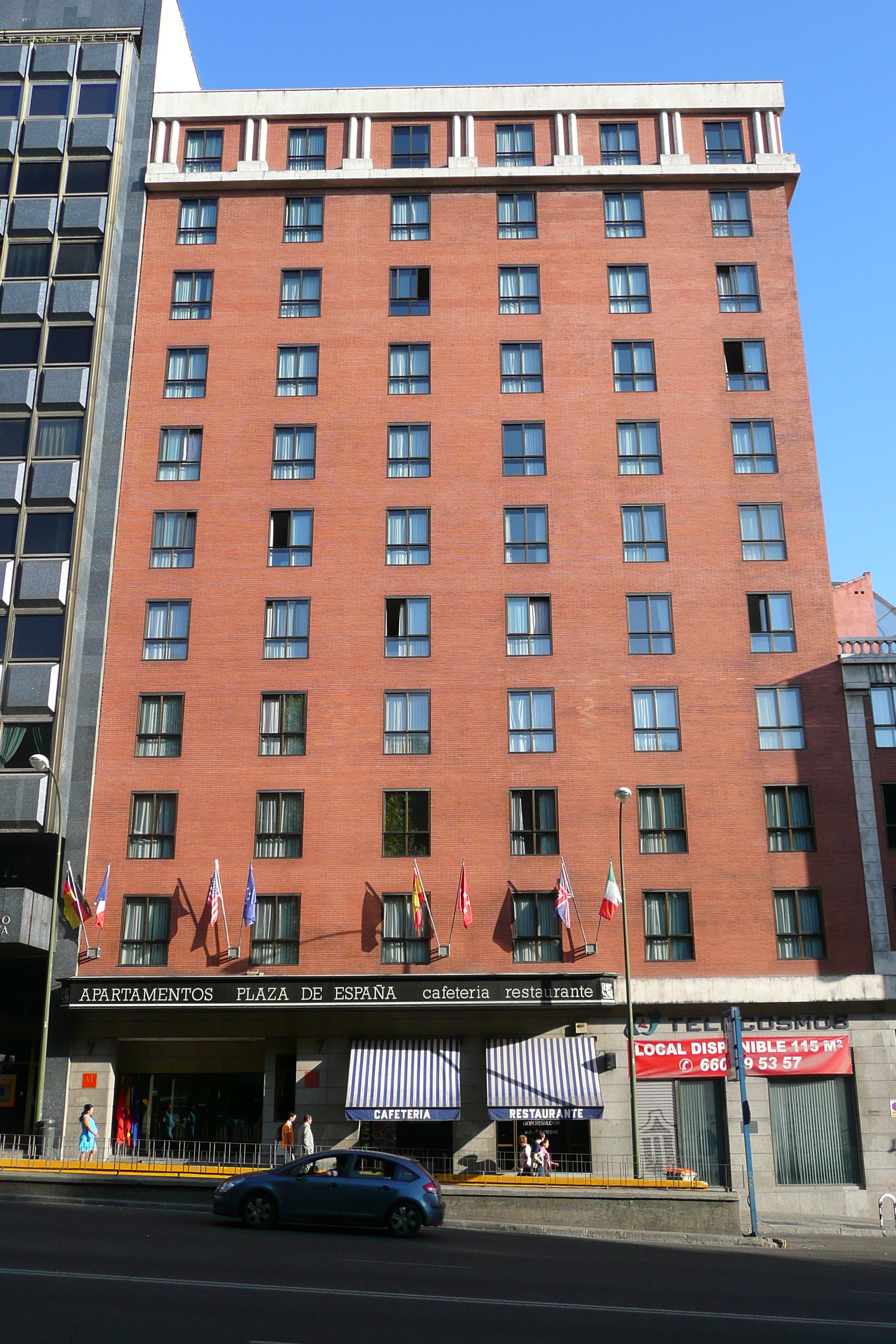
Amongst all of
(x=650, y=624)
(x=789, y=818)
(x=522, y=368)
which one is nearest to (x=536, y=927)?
(x=789, y=818)

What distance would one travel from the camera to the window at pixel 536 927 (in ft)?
124

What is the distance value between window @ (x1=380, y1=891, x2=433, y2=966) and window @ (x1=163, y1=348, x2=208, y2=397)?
20.7 metres

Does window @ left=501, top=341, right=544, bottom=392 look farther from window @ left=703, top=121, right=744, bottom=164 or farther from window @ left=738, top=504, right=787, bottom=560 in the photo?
window @ left=703, top=121, right=744, bottom=164

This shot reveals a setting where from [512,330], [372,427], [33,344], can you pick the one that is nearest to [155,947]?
[372,427]

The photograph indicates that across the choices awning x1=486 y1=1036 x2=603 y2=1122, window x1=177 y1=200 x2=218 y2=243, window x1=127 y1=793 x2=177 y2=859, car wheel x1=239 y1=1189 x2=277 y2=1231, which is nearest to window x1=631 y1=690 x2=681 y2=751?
awning x1=486 y1=1036 x2=603 y2=1122

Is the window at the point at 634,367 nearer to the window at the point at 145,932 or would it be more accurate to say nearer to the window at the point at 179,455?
the window at the point at 179,455

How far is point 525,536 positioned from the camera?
4272 cm

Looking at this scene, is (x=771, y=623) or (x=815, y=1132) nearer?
(x=815, y=1132)

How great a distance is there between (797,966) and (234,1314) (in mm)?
26828

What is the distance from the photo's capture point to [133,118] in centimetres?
4884

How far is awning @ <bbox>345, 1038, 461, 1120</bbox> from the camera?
35188 mm

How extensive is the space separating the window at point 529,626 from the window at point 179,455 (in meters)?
12.8

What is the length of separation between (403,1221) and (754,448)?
3083cm

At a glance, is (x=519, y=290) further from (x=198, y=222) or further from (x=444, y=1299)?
(x=444, y=1299)
